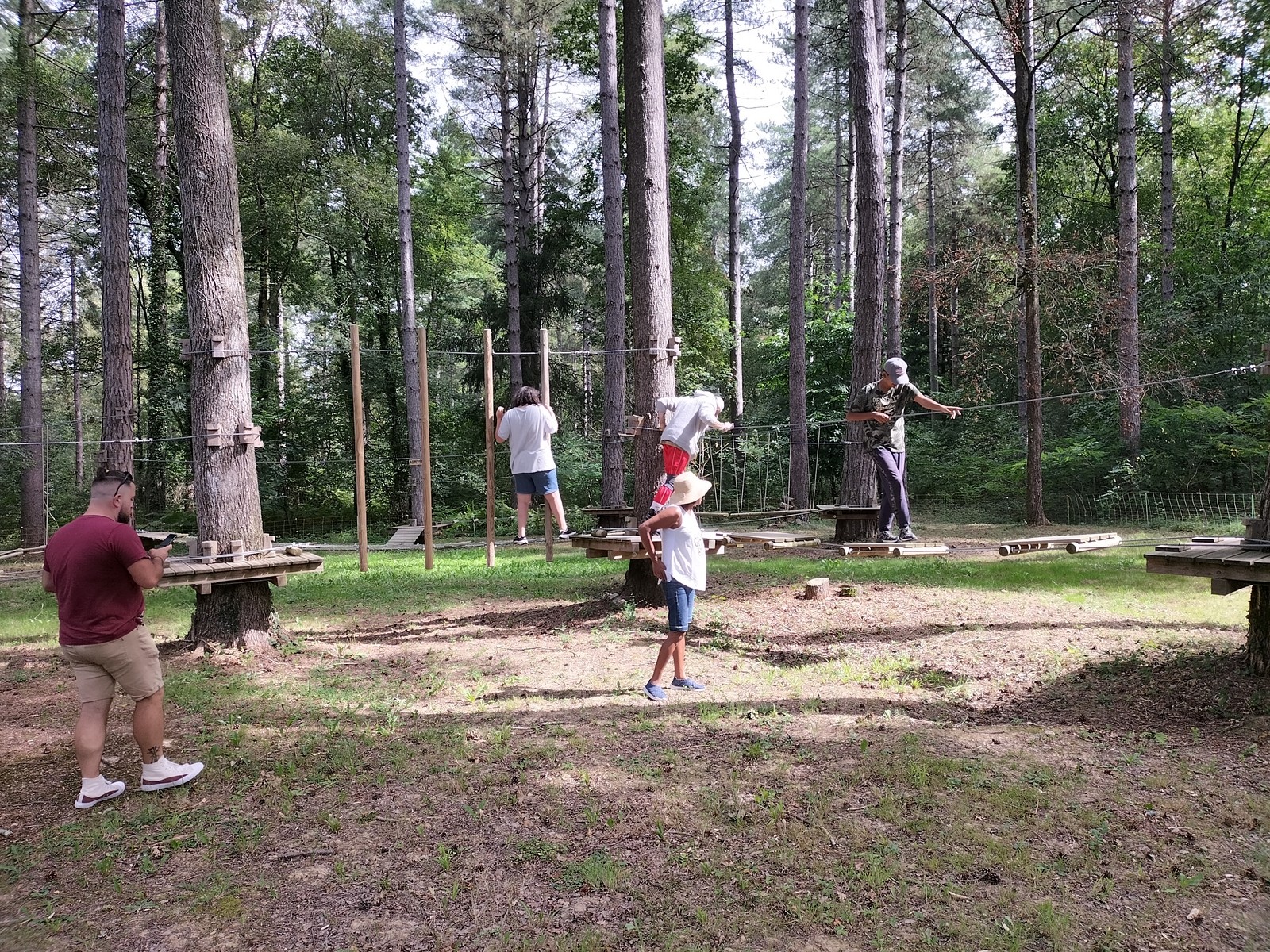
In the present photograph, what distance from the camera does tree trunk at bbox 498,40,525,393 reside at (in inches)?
770

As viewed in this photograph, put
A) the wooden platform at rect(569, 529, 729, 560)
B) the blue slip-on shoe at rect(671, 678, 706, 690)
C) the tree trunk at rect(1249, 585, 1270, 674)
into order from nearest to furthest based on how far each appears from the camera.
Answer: the tree trunk at rect(1249, 585, 1270, 674), the blue slip-on shoe at rect(671, 678, 706, 690), the wooden platform at rect(569, 529, 729, 560)

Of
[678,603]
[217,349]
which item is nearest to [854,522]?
[678,603]

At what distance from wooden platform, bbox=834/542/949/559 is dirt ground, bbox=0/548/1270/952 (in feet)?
4.60

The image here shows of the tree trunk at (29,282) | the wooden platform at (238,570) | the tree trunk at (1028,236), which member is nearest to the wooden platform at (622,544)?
the wooden platform at (238,570)

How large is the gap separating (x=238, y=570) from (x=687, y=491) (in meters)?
3.63

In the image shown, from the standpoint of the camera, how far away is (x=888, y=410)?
853cm

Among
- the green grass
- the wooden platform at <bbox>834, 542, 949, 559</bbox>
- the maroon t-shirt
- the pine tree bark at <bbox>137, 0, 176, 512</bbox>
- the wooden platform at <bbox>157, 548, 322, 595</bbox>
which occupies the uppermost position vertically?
the pine tree bark at <bbox>137, 0, 176, 512</bbox>

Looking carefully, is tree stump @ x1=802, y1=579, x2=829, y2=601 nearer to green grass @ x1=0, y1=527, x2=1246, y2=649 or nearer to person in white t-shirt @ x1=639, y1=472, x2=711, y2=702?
green grass @ x1=0, y1=527, x2=1246, y2=649

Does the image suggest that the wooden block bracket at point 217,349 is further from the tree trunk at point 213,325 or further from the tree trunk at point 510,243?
the tree trunk at point 510,243

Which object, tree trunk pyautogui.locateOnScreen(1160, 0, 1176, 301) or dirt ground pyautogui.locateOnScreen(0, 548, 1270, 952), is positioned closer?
dirt ground pyautogui.locateOnScreen(0, 548, 1270, 952)

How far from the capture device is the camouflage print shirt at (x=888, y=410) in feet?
27.6

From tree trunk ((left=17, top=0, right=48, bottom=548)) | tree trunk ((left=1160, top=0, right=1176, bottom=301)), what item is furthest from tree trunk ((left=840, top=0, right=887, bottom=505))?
tree trunk ((left=17, top=0, right=48, bottom=548))

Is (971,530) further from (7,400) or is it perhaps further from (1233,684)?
(7,400)

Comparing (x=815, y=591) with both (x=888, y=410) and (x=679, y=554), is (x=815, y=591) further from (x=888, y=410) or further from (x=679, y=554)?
(x=679, y=554)
